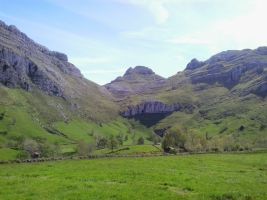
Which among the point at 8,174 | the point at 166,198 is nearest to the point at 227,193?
the point at 166,198

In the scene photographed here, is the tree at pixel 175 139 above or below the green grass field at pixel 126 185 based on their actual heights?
above

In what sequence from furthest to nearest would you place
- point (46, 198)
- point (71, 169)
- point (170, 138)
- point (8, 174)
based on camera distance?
point (170, 138)
point (71, 169)
point (8, 174)
point (46, 198)

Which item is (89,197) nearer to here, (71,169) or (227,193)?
(227,193)

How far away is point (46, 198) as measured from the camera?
2656cm

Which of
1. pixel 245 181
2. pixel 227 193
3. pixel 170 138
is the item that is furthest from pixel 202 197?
pixel 170 138

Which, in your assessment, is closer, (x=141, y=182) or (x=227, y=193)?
(x=227, y=193)

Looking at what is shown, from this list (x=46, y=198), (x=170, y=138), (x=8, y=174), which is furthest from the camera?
(x=170, y=138)

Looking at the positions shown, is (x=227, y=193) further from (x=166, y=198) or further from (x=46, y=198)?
(x=46, y=198)

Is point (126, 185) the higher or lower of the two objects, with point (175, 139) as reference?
lower

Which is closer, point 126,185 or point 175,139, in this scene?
point 126,185

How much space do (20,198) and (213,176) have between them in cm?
1946

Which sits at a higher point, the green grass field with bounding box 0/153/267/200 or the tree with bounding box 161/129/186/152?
the tree with bounding box 161/129/186/152

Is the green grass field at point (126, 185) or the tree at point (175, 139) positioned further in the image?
the tree at point (175, 139)

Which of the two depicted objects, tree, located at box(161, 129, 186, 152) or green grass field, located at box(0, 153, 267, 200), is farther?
tree, located at box(161, 129, 186, 152)
